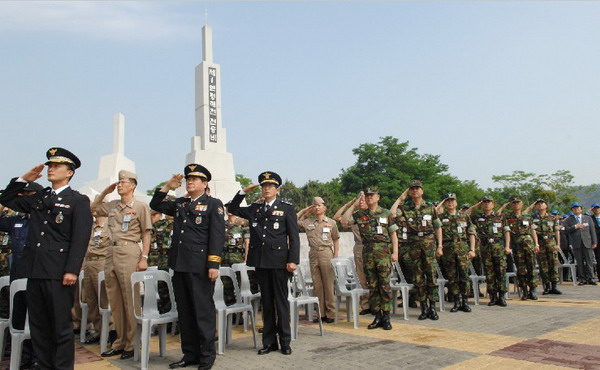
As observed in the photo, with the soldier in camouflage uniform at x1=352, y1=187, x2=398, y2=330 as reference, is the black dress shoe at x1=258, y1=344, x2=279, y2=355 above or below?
below

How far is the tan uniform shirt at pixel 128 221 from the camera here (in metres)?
4.94

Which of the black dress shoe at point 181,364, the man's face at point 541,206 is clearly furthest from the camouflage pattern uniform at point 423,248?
the man's face at point 541,206

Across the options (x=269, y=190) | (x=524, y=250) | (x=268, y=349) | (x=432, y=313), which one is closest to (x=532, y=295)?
(x=524, y=250)

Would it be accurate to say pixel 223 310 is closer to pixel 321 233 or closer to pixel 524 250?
pixel 321 233

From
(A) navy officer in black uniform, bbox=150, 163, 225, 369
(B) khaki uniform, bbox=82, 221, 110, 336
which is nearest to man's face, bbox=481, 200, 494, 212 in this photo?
(A) navy officer in black uniform, bbox=150, 163, 225, 369

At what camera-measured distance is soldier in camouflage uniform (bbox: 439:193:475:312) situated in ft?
24.5

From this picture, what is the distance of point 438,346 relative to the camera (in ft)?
16.0

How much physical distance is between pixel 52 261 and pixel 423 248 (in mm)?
4945

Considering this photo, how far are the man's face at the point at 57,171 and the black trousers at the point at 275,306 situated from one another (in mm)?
2193

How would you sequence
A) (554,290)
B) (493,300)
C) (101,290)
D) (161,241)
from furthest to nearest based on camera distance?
1. (554,290)
2. (493,300)
3. (161,241)
4. (101,290)

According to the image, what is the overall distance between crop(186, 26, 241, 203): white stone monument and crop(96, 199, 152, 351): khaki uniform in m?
14.6

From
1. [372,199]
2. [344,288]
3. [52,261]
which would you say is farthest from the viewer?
[344,288]

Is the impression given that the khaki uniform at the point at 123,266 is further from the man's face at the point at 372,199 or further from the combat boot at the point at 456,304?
the combat boot at the point at 456,304

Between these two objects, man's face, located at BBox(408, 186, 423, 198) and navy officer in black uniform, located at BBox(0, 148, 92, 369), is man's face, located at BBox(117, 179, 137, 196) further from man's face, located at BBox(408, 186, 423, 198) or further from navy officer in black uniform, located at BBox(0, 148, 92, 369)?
man's face, located at BBox(408, 186, 423, 198)
